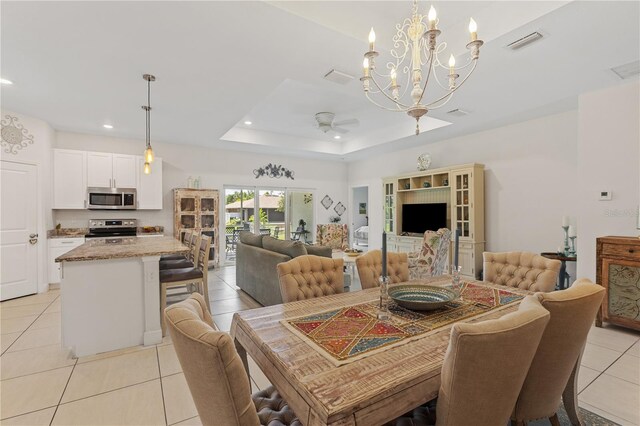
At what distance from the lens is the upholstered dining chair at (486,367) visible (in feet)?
3.12

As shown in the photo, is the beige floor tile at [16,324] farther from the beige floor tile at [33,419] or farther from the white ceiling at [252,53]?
the white ceiling at [252,53]

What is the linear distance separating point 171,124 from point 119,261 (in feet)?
10.4

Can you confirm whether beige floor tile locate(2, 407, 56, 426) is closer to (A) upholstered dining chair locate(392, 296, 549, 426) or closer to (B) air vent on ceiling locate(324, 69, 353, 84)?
(A) upholstered dining chair locate(392, 296, 549, 426)

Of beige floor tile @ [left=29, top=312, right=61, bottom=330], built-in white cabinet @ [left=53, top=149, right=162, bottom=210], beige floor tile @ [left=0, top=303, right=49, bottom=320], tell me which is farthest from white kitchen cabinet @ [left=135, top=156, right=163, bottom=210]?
beige floor tile @ [left=29, top=312, right=61, bottom=330]

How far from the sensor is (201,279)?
11.9 feet

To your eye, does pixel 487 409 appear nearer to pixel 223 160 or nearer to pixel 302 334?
pixel 302 334

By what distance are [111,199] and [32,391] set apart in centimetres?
422

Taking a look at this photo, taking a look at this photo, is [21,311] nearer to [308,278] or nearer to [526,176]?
[308,278]

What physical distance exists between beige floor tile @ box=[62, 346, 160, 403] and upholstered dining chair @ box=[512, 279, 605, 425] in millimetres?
2607

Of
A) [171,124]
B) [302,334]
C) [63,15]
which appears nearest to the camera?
[302,334]

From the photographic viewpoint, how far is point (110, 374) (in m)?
2.48

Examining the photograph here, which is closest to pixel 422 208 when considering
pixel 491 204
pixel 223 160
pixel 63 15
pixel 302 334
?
pixel 491 204

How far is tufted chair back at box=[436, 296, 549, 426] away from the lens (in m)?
0.95

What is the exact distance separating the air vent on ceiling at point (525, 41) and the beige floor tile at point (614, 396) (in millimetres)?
2860
